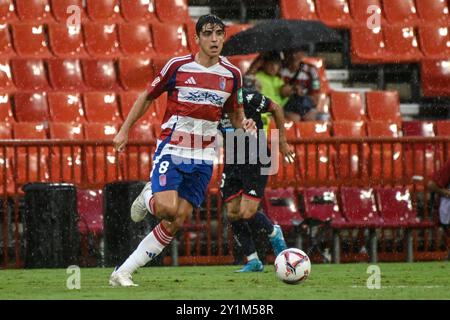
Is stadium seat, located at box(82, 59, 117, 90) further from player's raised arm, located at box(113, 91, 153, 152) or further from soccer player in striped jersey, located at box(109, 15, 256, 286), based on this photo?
player's raised arm, located at box(113, 91, 153, 152)

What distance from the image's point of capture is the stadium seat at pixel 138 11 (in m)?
18.9

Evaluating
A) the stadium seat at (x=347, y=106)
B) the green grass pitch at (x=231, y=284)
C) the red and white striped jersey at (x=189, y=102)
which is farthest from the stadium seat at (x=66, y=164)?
the red and white striped jersey at (x=189, y=102)

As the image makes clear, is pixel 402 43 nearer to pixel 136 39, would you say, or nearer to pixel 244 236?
pixel 136 39

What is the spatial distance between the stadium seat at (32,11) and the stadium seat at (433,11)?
563 cm

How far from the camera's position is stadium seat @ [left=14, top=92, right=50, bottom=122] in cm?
1678

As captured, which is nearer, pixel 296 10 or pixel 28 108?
pixel 28 108

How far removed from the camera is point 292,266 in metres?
10.9

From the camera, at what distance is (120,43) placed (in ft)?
60.3

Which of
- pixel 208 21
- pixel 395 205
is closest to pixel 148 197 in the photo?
pixel 208 21

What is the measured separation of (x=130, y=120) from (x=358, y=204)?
234 inches

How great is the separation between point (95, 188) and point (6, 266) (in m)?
1.33

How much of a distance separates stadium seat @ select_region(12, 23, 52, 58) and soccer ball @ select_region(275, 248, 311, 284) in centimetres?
797
